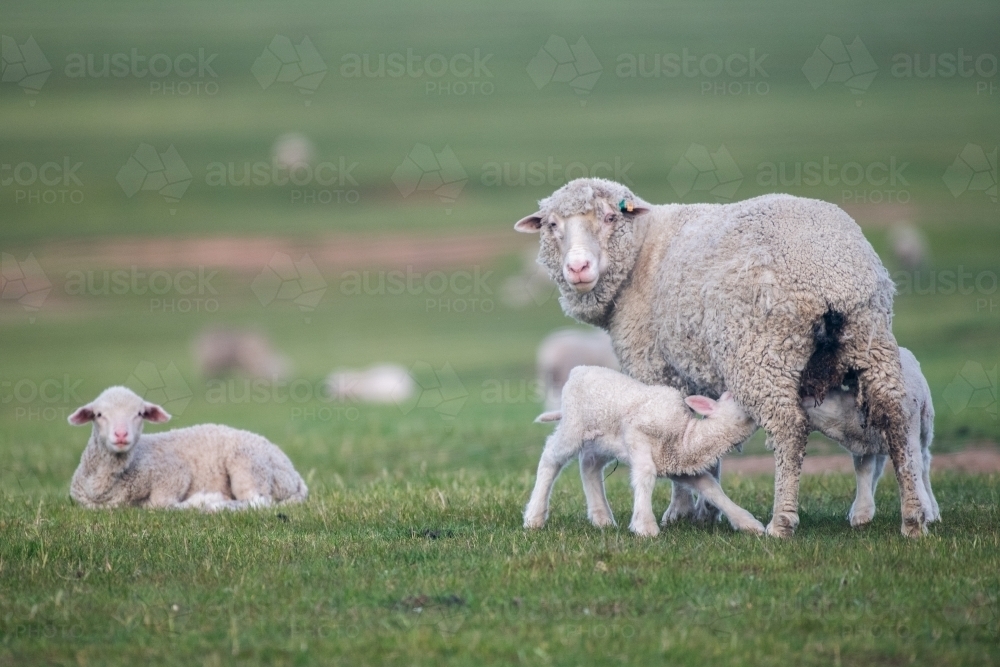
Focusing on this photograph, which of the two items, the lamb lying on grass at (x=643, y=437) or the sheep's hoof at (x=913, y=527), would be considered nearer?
the sheep's hoof at (x=913, y=527)

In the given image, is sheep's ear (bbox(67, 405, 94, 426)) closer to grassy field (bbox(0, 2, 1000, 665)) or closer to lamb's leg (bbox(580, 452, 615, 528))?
grassy field (bbox(0, 2, 1000, 665))

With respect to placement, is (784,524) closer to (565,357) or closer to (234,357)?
(565,357)

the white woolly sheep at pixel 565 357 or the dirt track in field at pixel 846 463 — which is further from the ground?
the white woolly sheep at pixel 565 357

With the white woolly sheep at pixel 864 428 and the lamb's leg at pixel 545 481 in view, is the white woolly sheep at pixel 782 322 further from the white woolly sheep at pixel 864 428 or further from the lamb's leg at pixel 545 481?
the lamb's leg at pixel 545 481

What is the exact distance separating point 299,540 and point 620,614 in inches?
91.5

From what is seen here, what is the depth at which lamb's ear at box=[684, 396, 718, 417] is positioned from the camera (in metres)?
7.56

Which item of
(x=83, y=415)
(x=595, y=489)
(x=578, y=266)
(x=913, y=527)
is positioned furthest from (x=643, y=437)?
(x=83, y=415)

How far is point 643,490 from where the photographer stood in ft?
24.5

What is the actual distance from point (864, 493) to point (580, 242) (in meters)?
2.37

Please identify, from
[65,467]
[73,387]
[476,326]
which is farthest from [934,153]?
[65,467]

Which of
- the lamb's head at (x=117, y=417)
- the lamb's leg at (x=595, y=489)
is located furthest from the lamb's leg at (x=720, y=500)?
the lamb's head at (x=117, y=417)

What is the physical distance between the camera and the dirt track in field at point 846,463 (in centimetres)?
1178

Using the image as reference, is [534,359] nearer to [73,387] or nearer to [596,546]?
[73,387]

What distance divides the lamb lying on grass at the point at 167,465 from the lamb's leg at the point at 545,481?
2.11 metres
